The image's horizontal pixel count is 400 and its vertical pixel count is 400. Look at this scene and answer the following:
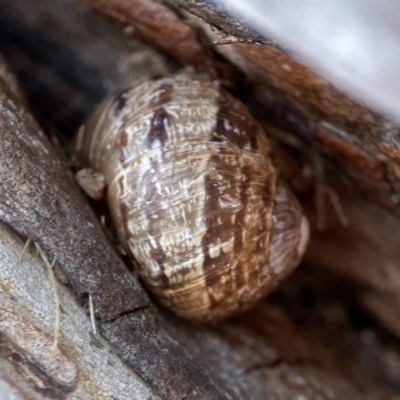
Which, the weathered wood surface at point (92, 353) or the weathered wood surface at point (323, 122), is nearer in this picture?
the weathered wood surface at point (92, 353)

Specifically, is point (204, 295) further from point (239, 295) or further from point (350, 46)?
point (350, 46)

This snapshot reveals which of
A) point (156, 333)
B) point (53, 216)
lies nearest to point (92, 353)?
point (156, 333)

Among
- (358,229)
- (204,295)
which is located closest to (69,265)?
(204,295)

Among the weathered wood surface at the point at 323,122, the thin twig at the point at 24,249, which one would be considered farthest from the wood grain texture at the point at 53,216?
the weathered wood surface at the point at 323,122

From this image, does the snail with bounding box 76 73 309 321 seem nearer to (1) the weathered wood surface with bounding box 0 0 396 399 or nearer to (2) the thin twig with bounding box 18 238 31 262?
(1) the weathered wood surface with bounding box 0 0 396 399

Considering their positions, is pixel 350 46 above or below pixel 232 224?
above

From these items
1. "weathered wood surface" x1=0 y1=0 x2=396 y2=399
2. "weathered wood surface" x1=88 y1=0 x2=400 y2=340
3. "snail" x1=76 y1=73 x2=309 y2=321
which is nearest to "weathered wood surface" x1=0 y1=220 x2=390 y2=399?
"weathered wood surface" x1=0 y1=0 x2=396 y2=399

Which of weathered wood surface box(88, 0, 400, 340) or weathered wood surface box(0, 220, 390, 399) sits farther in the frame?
weathered wood surface box(88, 0, 400, 340)

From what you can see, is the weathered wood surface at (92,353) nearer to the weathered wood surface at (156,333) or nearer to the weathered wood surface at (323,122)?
the weathered wood surface at (156,333)
